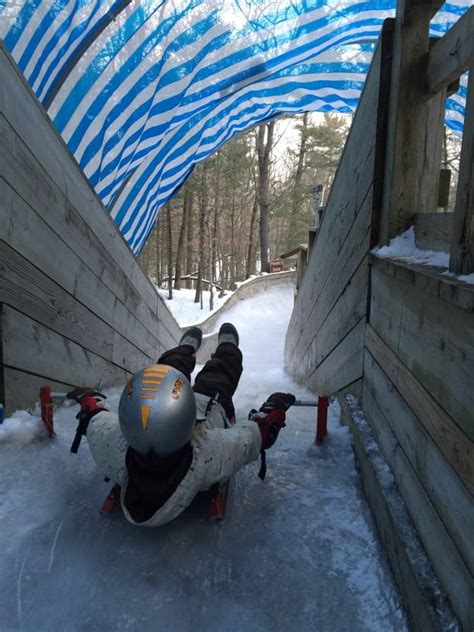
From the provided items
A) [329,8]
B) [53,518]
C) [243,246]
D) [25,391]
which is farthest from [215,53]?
[243,246]

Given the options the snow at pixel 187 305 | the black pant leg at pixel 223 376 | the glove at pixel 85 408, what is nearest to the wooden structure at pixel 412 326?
the black pant leg at pixel 223 376

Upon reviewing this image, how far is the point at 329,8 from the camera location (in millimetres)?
4719

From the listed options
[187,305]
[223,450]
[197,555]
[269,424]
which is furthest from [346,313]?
[187,305]

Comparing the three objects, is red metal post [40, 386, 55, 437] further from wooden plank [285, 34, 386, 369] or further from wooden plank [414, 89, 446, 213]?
wooden plank [414, 89, 446, 213]

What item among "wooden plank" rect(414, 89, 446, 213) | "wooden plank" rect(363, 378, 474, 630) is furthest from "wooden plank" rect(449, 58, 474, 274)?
"wooden plank" rect(414, 89, 446, 213)

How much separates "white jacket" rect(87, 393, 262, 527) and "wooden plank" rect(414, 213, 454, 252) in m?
1.27

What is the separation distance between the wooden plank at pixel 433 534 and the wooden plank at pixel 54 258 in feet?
8.07

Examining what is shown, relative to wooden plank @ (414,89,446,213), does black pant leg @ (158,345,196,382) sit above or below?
below

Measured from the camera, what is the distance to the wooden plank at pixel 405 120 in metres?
2.08

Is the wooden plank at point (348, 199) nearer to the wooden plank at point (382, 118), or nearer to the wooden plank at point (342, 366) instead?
the wooden plank at point (382, 118)

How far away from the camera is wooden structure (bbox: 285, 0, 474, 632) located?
3.91 ft

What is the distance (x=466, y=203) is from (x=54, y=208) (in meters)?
2.86

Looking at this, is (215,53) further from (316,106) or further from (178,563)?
(178,563)

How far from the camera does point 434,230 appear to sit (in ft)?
6.30
